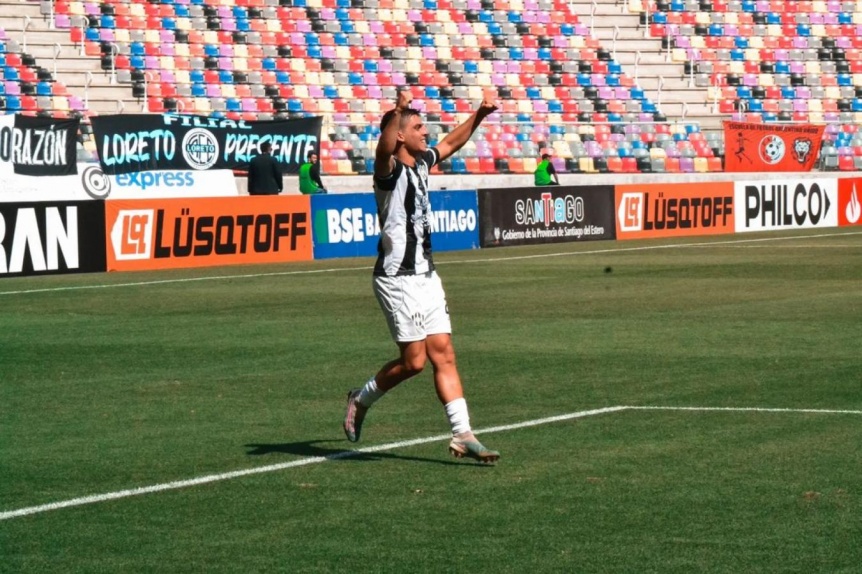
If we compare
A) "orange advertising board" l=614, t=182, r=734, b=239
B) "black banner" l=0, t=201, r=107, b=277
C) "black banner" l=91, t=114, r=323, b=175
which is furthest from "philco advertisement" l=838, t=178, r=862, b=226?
"black banner" l=0, t=201, r=107, b=277

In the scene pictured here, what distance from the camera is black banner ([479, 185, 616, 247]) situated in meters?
32.9

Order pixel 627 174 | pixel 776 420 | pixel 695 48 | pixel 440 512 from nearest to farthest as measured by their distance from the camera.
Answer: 1. pixel 440 512
2. pixel 776 420
3. pixel 627 174
4. pixel 695 48

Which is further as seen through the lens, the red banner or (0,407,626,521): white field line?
the red banner

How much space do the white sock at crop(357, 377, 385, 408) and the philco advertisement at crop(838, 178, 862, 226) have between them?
1236 inches

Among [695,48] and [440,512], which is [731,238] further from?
[440,512]

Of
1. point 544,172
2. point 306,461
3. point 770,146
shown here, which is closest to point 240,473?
point 306,461

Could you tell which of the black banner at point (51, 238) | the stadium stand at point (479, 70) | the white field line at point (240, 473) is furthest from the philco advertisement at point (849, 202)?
the white field line at point (240, 473)

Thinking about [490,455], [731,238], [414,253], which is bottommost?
[731,238]

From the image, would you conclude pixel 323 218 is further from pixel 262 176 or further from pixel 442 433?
pixel 442 433

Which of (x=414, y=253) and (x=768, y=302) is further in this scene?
(x=768, y=302)

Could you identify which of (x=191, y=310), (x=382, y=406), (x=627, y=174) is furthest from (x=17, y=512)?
(x=627, y=174)

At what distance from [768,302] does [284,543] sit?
13.2 meters

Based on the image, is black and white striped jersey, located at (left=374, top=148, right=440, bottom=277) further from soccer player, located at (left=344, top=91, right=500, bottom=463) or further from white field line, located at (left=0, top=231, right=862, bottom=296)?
white field line, located at (left=0, top=231, right=862, bottom=296)

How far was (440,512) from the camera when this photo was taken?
25.9ft
